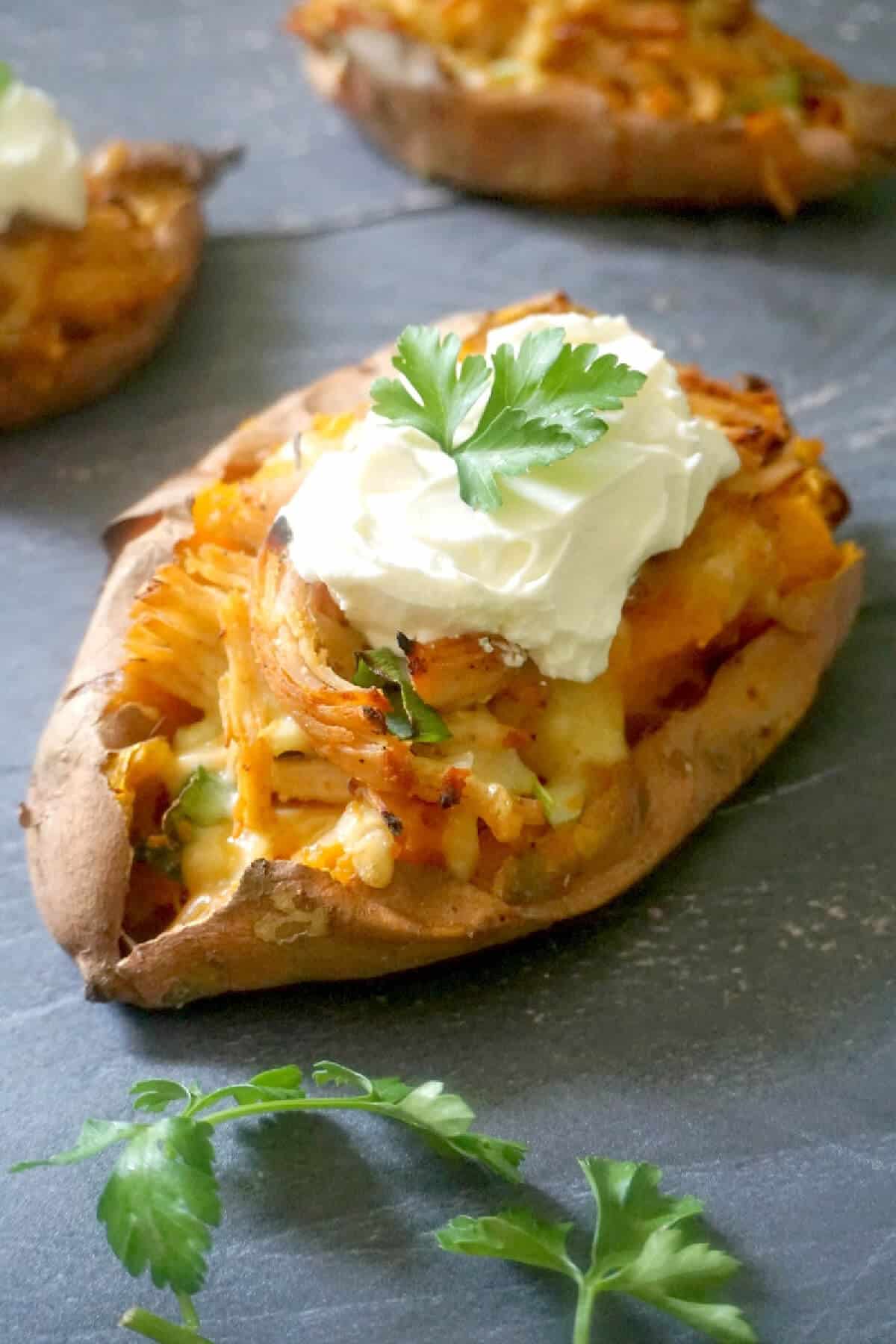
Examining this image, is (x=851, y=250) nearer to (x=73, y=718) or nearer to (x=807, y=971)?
(x=807, y=971)

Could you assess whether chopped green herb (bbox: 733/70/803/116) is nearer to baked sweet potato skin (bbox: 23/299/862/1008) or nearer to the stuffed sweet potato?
the stuffed sweet potato

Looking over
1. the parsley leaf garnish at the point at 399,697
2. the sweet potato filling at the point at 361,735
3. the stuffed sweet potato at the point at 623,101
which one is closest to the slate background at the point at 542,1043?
the sweet potato filling at the point at 361,735

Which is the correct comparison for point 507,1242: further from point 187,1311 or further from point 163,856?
point 163,856

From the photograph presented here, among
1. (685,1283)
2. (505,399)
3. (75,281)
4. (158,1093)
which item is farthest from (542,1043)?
(75,281)

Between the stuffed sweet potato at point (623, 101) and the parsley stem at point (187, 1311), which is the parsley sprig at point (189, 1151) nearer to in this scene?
the parsley stem at point (187, 1311)

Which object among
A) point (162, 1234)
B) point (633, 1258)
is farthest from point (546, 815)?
point (162, 1234)

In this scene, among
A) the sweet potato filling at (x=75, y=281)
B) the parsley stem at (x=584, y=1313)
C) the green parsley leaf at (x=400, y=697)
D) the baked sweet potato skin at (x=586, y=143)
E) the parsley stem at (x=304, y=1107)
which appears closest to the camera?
the parsley stem at (x=584, y=1313)
